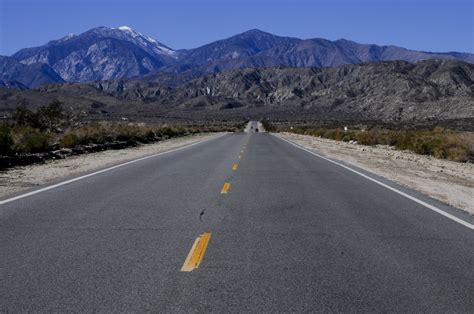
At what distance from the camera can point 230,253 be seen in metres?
7.61

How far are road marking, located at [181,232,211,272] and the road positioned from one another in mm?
15

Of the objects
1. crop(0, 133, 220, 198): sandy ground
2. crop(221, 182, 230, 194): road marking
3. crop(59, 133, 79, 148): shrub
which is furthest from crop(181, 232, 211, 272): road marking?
crop(59, 133, 79, 148): shrub

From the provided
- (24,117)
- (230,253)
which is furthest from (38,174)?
(24,117)

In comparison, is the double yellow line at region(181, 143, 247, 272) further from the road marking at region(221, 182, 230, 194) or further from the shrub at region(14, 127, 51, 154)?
the shrub at region(14, 127, 51, 154)

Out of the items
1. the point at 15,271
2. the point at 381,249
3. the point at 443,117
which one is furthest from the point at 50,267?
the point at 443,117

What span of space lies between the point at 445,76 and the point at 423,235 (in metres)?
190

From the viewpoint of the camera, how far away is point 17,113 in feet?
144

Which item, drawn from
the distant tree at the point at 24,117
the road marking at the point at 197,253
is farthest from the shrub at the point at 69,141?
the road marking at the point at 197,253

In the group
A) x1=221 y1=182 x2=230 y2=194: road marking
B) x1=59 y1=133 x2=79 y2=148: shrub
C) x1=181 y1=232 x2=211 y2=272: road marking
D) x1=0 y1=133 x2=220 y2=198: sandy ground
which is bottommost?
x1=59 y1=133 x2=79 y2=148: shrub

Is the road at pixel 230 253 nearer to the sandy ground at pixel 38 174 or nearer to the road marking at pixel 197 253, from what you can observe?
the road marking at pixel 197 253

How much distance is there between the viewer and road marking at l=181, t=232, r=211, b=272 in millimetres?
6969

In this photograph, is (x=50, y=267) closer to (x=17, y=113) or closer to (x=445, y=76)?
(x=17, y=113)

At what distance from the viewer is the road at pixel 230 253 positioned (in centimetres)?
581

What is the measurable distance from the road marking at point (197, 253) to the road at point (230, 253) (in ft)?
0.05
